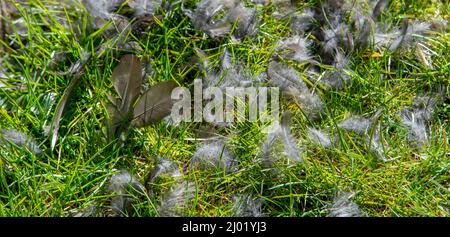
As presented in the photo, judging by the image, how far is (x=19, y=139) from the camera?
1971mm

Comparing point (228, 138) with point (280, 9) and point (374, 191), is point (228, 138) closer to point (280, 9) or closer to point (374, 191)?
point (374, 191)

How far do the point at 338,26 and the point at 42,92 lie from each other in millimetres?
1078

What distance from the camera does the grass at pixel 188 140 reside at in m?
1.92

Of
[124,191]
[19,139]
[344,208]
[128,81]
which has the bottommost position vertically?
[344,208]

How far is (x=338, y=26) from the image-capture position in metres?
2.37

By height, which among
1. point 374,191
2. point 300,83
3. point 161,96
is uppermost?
point 161,96

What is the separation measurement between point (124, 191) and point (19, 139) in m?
0.37

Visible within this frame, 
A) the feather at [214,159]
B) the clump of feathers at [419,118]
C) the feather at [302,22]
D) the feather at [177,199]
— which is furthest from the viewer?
the feather at [302,22]

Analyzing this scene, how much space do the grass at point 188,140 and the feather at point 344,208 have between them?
0.08ft

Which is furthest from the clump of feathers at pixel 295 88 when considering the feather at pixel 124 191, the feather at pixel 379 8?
the feather at pixel 124 191

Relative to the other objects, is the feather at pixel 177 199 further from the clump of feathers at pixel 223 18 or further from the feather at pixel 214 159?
the clump of feathers at pixel 223 18

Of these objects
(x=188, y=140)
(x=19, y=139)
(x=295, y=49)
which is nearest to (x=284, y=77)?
(x=295, y=49)

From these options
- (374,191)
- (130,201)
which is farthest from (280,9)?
(130,201)

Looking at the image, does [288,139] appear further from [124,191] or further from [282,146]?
[124,191]
